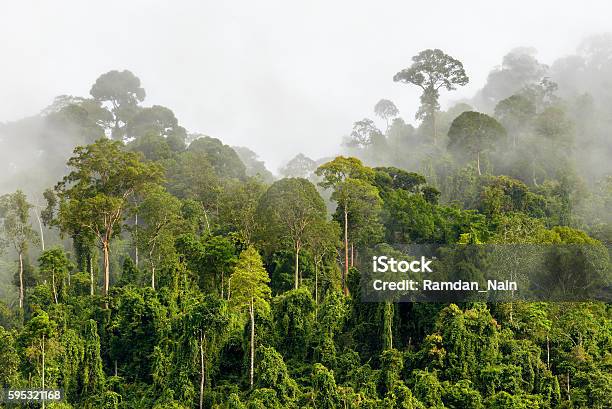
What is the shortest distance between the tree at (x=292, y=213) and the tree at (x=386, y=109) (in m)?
52.3

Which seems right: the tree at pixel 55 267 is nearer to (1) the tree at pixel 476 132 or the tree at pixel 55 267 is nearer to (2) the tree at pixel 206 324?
(2) the tree at pixel 206 324

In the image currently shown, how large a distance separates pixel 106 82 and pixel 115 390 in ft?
188

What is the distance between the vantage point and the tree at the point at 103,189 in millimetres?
35156

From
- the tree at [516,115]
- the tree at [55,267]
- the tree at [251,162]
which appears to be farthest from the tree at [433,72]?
the tree at [55,267]

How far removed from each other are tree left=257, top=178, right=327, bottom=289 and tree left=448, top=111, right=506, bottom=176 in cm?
2397

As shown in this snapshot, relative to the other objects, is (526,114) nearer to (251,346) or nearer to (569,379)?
(569,379)

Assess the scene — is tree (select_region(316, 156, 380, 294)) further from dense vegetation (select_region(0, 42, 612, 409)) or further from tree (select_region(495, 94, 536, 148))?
tree (select_region(495, 94, 536, 148))

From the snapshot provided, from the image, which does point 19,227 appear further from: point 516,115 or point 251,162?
point 251,162

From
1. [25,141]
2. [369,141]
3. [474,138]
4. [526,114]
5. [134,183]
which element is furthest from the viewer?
[369,141]

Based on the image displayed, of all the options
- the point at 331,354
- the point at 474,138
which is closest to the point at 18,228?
the point at 331,354

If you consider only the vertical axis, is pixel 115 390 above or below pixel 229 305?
below

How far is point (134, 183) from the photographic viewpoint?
37188mm

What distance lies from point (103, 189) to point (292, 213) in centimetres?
969

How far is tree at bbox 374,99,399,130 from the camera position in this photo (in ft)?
290
